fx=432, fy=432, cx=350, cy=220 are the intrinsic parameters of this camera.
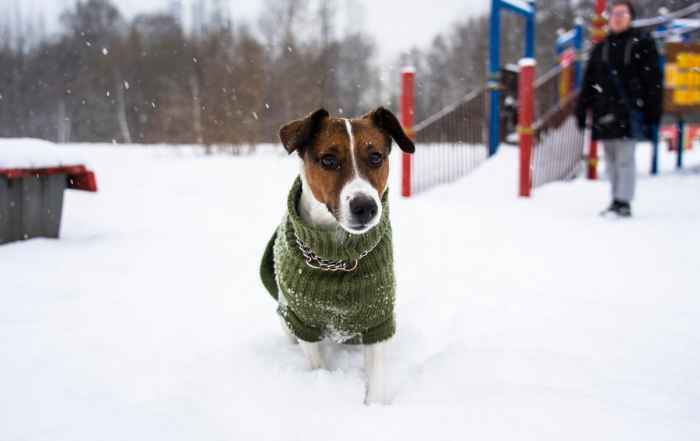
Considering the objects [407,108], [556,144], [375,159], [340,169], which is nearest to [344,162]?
[340,169]

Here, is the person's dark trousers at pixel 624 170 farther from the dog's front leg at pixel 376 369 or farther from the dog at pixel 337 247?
the dog's front leg at pixel 376 369

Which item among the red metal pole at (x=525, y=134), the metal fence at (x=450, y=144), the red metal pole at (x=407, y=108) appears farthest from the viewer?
the metal fence at (x=450, y=144)

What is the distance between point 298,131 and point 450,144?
6970mm

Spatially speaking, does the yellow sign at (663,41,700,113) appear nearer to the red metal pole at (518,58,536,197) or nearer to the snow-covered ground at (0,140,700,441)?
the red metal pole at (518,58,536,197)

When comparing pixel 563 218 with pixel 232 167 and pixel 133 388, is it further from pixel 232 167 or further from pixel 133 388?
pixel 232 167

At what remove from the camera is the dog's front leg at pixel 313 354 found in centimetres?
232

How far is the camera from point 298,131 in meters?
2.11

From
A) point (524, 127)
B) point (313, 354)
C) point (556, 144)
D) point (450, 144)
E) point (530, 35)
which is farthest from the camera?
point (530, 35)

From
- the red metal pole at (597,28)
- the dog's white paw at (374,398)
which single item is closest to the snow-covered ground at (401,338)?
the dog's white paw at (374,398)

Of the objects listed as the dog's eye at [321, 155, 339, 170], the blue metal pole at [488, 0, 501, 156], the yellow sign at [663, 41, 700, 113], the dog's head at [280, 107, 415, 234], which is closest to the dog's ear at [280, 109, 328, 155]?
the dog's head at [280, 107, 415, 234]

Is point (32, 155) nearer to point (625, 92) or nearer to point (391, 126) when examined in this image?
point (391, 126)

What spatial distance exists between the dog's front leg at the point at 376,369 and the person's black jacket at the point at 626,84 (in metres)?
4.65

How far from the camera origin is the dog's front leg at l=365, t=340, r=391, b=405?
2.11m

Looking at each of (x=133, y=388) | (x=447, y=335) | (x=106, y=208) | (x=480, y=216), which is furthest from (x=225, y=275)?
(x=106, y=208)
